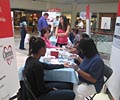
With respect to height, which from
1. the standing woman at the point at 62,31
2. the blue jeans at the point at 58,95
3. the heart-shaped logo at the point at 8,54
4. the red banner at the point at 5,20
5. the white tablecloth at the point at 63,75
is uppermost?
the red banner at the point at 5,20

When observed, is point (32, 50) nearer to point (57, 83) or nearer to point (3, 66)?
point (57, 83)

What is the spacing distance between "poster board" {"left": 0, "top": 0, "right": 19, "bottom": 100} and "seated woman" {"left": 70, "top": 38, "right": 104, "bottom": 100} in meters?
1.16

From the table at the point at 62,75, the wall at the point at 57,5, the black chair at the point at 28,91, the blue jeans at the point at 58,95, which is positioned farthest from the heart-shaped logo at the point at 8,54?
the wall at the point at 57,5

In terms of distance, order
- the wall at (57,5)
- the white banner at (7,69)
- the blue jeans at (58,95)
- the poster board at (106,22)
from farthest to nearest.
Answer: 1. the wall at (57,5)
2. the poster board at (106,22)
3. the blue jeans at (58,95)
4. the white banner at (7,69)

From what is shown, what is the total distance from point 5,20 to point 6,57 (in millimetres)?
248

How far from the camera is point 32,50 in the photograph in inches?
99.3

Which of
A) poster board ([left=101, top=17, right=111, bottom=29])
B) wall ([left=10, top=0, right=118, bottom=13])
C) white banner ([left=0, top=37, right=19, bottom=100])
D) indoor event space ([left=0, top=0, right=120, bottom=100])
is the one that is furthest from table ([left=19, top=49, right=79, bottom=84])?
wall ([left=10, top=0, right=118, bottom=13])

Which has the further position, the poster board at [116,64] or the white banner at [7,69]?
the poster board at [116,64]

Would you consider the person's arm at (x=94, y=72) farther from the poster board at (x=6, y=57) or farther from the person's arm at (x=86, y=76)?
the poster board at (x=6, y=57)

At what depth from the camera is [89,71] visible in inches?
104

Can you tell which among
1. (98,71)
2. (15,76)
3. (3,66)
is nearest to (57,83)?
(98,71)

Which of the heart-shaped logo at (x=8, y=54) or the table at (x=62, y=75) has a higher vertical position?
the heart-shaped logo at (x=8, y=54)

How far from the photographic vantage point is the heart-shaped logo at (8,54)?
1499 mm

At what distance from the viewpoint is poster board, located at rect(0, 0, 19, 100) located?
1.45 meters
